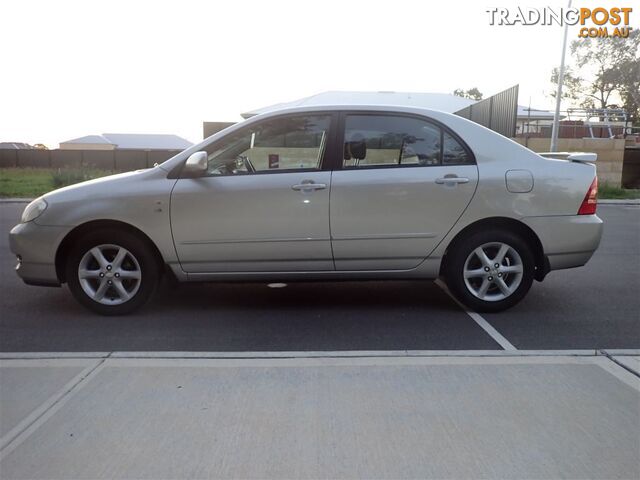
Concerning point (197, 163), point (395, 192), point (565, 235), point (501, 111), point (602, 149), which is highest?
point (501, 111)

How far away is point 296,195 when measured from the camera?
5004mm

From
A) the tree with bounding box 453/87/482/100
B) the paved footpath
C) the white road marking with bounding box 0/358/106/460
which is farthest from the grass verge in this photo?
the tree with bounding box 453/87/482/100

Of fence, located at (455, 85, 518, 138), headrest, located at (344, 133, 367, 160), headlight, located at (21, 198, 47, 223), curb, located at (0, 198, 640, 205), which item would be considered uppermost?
fence, located at (455, 85, 518, 138)

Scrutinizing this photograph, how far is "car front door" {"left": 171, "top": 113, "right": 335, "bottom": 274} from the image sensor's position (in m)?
5.00

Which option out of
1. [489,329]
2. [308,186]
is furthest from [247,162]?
[489,329]

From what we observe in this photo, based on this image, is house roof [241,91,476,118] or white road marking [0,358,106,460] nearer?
white road marking [0,358,106,460]

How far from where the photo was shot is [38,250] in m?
5.06

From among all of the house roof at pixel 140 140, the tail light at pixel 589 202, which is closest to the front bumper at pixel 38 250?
the tail light at pixel 589 202

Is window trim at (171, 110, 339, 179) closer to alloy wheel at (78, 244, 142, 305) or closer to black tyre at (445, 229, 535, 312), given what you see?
alloy wheel at (78, 244, 142, 305)

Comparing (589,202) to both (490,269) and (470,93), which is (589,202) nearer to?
(490,269)

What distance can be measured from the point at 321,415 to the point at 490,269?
8.30 ft

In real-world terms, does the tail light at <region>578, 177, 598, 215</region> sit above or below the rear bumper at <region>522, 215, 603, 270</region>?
above

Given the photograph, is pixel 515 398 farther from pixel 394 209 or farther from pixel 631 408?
pixel 394 209

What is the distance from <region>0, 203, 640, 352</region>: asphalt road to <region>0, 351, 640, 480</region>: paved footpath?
1.23 ft
